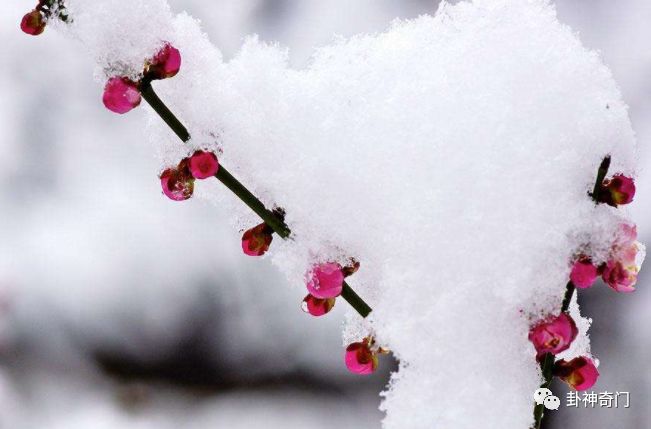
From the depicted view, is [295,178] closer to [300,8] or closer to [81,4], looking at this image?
[81,4]

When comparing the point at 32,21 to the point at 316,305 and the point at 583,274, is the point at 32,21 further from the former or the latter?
the point at 583,274

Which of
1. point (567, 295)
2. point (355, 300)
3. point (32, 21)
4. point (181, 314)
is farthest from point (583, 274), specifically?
point (181, 314)

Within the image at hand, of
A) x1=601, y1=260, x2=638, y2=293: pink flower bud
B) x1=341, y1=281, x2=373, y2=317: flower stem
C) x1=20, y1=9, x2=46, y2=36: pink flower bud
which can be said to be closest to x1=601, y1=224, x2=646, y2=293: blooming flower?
x1=601, y1=260, x2=638, y2=293: pink flower bud

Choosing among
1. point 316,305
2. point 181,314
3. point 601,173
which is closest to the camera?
point 601,173

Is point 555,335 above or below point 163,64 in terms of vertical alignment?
below

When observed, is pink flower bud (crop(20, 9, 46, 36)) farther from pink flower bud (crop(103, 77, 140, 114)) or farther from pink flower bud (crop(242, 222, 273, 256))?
pink flower bud (crop(242, 222, 273, 256))

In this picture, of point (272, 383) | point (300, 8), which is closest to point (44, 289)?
point (272, 383)

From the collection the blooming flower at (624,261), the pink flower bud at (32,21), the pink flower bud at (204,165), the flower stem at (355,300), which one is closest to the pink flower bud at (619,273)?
the blooming flower at (624,261)
